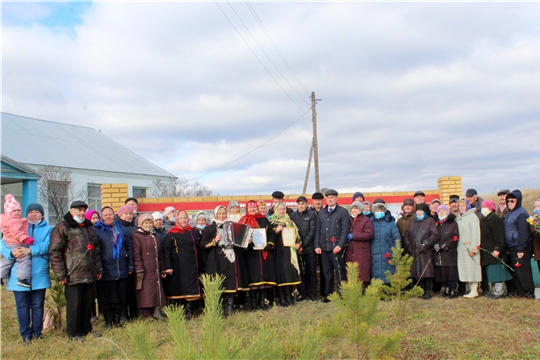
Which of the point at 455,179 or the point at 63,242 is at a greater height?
the point at 455,179

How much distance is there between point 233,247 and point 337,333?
4027 millimetres

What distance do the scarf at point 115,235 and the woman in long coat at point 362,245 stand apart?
382 cm

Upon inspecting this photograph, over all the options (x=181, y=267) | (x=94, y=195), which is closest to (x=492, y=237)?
(x=181, y=267)

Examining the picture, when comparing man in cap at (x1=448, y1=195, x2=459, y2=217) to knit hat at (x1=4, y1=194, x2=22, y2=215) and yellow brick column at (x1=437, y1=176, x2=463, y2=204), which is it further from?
knit hat at (x1=4, y1=194, x2=22, y2=215)

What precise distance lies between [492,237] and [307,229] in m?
3.12

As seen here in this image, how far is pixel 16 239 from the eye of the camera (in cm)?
575

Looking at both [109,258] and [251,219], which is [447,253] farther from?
[109,258]

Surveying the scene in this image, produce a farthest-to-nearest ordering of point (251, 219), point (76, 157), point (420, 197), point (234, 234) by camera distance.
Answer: point (76, 157)
point (420, 197)
point (251, 219)
point (234, 234)

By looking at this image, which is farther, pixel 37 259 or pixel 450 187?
pixel 450 187

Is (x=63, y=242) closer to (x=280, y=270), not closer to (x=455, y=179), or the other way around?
(x=280, y=270)

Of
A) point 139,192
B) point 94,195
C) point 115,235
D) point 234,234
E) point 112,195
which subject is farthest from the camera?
point 139,192

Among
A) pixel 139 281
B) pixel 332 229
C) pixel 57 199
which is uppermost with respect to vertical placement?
pixel 57 199

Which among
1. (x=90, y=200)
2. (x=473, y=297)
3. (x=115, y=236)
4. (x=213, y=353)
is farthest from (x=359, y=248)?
(x=90, y=200)

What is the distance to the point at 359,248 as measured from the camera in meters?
7.84
